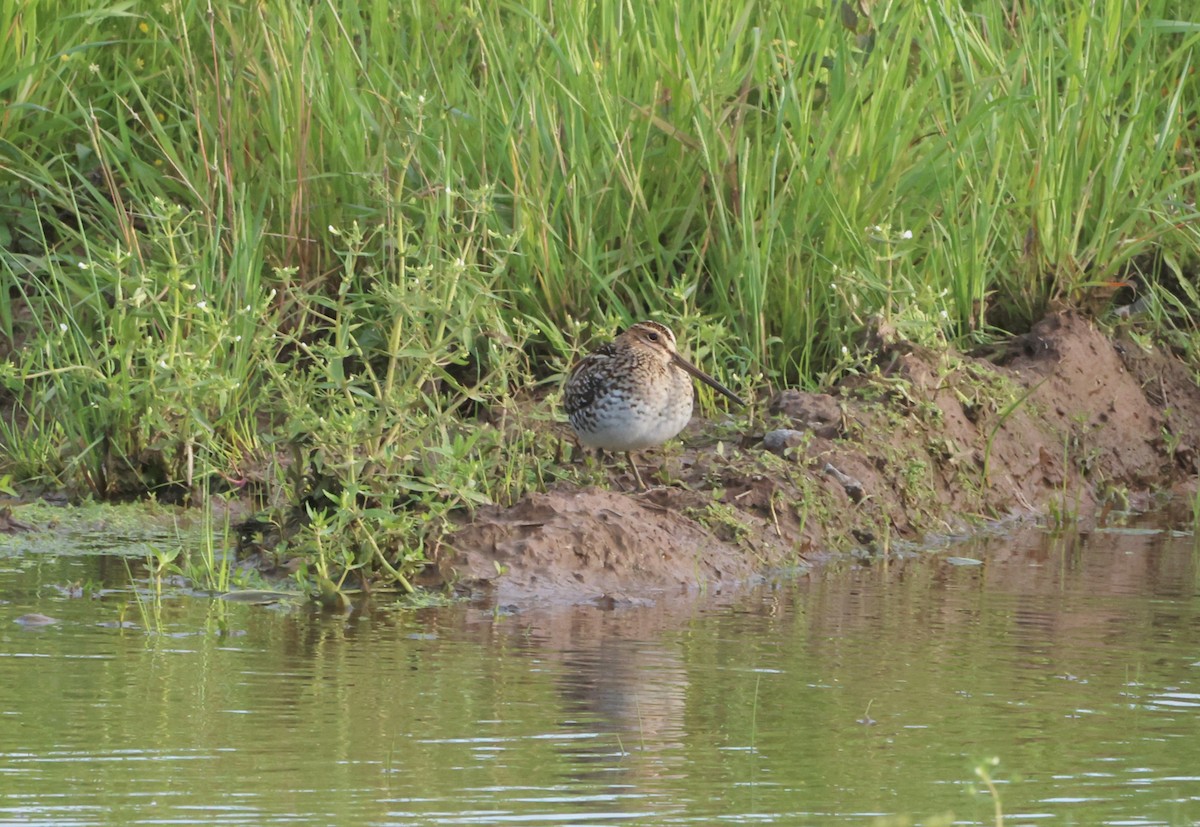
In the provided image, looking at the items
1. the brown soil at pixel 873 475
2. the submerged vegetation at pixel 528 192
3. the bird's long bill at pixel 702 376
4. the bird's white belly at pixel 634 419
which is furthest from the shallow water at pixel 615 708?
the submerged vegetation at pixel 528 192

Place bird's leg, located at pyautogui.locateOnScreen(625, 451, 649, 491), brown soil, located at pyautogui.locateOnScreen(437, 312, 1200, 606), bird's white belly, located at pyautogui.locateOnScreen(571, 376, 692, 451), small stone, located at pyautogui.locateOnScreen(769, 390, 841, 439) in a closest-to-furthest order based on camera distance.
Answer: brown soil, located at pyautogui.locateOnScreen(437, 312, 1200, 606) → bird's white belly, located at pyautogui.locateOnScreen(571, 376, 692, 451) → bird's leg, located at pyautogui.locateOnScreen(625, 451, 649, 491) → small stone, located at pyautogui.locateOnScreen(769, 390, 841, 439)

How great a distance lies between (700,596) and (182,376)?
1746mm

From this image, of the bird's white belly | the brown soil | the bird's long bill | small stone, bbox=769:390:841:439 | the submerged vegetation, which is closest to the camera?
the brown soil

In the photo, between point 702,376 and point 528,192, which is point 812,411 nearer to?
point 702,376

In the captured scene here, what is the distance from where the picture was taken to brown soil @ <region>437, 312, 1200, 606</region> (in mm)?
5539

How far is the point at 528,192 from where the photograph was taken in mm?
6867

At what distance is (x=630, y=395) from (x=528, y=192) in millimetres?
1230

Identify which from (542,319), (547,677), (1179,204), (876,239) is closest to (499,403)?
(542,319)

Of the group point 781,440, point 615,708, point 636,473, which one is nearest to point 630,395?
point 636,473

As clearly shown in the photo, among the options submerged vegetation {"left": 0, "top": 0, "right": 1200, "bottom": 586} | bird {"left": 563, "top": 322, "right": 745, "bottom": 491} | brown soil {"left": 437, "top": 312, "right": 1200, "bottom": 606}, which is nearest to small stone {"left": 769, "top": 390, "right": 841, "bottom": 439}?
brown soil {"left": 437, "top": 312, "right": 1200, "bottom": 606}

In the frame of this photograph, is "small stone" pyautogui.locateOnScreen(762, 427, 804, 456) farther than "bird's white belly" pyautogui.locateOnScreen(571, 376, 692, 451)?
Yes

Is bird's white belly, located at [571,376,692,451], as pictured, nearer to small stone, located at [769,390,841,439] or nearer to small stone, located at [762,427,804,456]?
small stone, located at [762,427,804,456]

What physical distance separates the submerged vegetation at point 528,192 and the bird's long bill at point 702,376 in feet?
0.72

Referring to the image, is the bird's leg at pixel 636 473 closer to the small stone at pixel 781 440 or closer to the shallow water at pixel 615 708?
the small stone at pixel 781 440
